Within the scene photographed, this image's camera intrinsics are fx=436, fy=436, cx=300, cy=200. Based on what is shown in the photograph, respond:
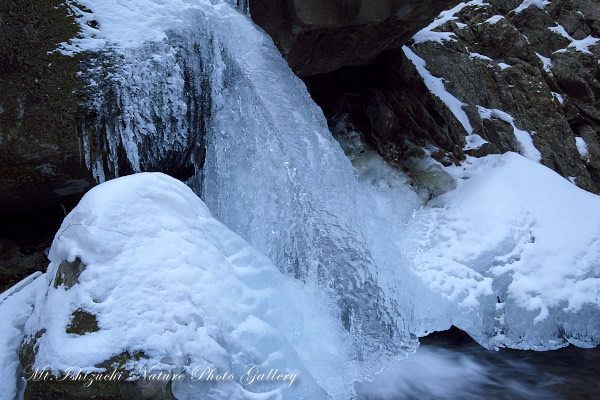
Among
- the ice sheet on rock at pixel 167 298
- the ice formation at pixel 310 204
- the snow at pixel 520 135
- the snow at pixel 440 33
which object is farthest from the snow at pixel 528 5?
the ice sheet on rock at pixel 167 298

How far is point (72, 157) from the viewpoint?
10.00 feet

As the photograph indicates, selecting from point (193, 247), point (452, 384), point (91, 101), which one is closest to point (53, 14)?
point (91, 101)

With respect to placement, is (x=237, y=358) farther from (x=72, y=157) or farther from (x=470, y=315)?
(x=470, y=315)

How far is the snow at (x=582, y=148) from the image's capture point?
6938 millimetres

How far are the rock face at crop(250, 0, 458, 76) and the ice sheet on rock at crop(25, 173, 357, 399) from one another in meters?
2.53

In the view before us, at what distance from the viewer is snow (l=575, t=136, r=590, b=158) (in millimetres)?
6938

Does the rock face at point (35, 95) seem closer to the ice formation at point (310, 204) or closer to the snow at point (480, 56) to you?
the ice formation at point (310, 204)

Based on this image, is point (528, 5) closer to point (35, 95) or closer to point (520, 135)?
point (520, 135)

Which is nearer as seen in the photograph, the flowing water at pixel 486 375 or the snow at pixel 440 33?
the flowing water at pixel 486 375

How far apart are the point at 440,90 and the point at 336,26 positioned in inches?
97.8

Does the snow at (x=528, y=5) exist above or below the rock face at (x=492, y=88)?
above

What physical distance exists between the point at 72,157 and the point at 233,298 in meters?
1.82

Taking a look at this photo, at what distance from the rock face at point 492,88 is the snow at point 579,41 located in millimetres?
21

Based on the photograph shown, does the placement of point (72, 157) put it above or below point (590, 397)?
above
